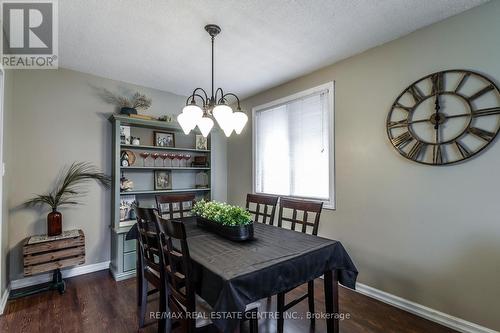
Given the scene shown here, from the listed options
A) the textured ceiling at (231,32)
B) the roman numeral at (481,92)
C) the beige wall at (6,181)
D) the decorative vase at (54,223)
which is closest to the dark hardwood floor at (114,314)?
the beige wall at (6,181)

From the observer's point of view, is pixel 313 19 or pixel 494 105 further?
pixel 313 19

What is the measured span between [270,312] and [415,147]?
1999 millimetres

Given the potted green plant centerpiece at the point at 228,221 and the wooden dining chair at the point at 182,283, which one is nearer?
the wooden dining chair at the point at 182,283

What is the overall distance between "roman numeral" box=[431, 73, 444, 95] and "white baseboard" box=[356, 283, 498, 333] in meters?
1.88

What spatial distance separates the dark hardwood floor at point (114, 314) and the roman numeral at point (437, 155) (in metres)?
1.37

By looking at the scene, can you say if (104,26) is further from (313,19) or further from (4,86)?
(313,19)

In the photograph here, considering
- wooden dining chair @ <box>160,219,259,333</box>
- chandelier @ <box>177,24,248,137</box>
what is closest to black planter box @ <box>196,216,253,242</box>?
wooden dining chair @ <box>160,219,259,333</box>

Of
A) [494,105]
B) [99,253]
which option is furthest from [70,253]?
[494,105]

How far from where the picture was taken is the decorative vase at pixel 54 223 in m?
2.63

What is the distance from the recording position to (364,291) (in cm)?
253

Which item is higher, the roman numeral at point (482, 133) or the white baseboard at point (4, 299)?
the roman numeral at point (482, 133)

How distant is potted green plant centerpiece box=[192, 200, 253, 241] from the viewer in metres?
1.81

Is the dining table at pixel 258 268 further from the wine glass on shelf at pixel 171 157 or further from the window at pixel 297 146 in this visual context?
the wine glass on shelf at pixel 171 157

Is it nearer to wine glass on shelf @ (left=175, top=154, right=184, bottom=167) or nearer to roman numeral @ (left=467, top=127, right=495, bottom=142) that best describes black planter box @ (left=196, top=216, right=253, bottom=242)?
roman numeral @ (left=467, top=127, right=495, bottom=142)
